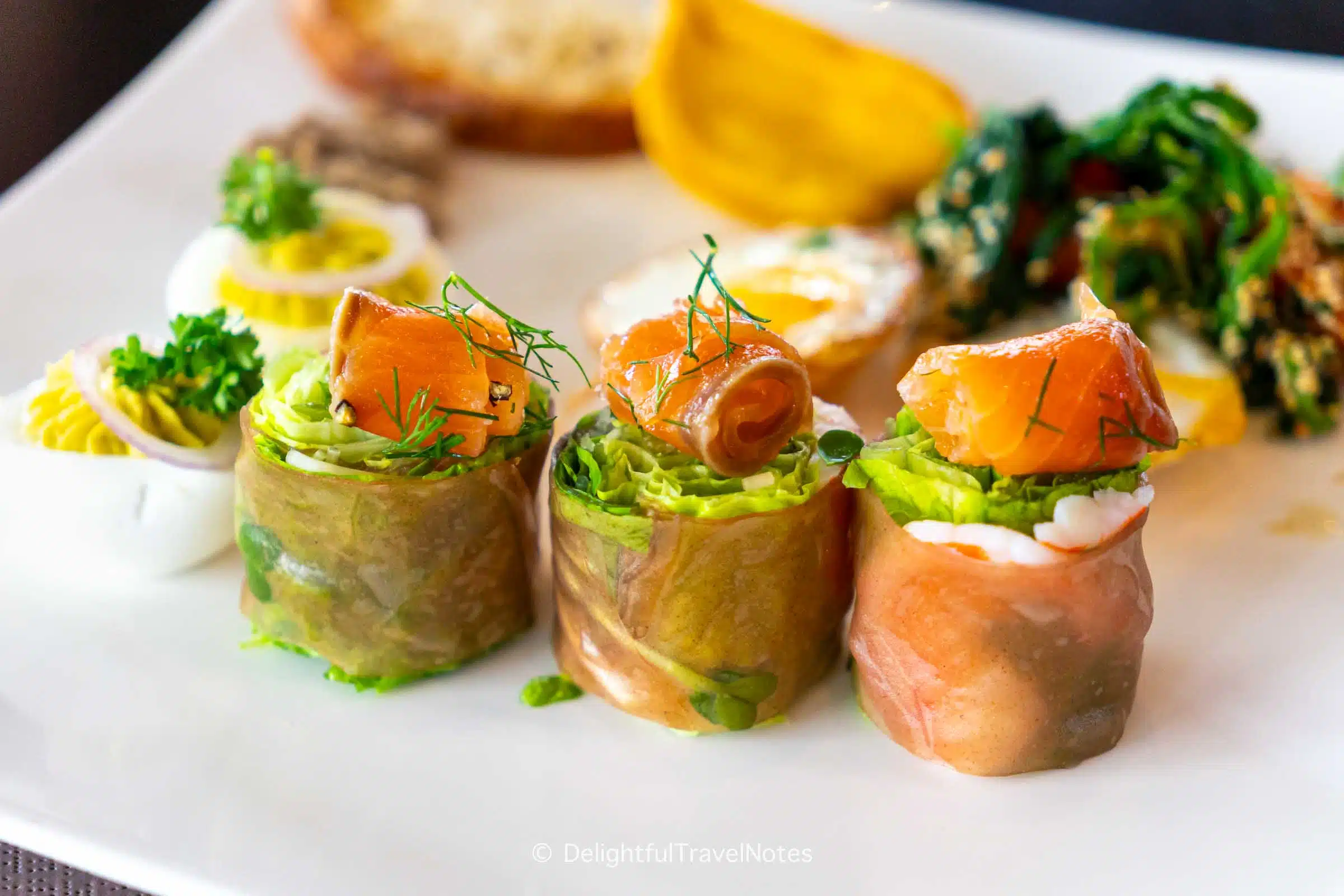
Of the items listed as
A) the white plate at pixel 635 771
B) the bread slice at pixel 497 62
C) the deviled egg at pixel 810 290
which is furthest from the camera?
the bread slice at pixel 497 62

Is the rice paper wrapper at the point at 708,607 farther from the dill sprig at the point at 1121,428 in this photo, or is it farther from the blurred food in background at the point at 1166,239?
the blurred food in background at the point at 1166,239

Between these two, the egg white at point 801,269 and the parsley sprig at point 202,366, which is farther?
the egg white at point 801,269

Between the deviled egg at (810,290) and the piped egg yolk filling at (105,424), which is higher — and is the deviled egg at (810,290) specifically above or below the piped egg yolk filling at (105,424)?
below

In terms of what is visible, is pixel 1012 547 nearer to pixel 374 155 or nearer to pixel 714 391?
pixel 714 391

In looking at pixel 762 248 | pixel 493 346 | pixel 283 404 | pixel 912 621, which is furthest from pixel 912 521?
pixel 762 248

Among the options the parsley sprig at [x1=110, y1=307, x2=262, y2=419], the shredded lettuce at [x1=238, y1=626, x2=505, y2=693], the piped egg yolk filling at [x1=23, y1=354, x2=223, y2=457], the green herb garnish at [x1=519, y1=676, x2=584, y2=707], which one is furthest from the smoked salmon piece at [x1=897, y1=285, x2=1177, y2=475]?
the piped egg yolk filling at [x1=23, y1=354, x2=223, y2=457]

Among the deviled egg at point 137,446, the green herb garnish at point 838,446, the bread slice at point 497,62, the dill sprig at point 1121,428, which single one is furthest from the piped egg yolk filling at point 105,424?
the bread slice at point 497,62

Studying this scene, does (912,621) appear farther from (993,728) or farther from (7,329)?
(7,329)
